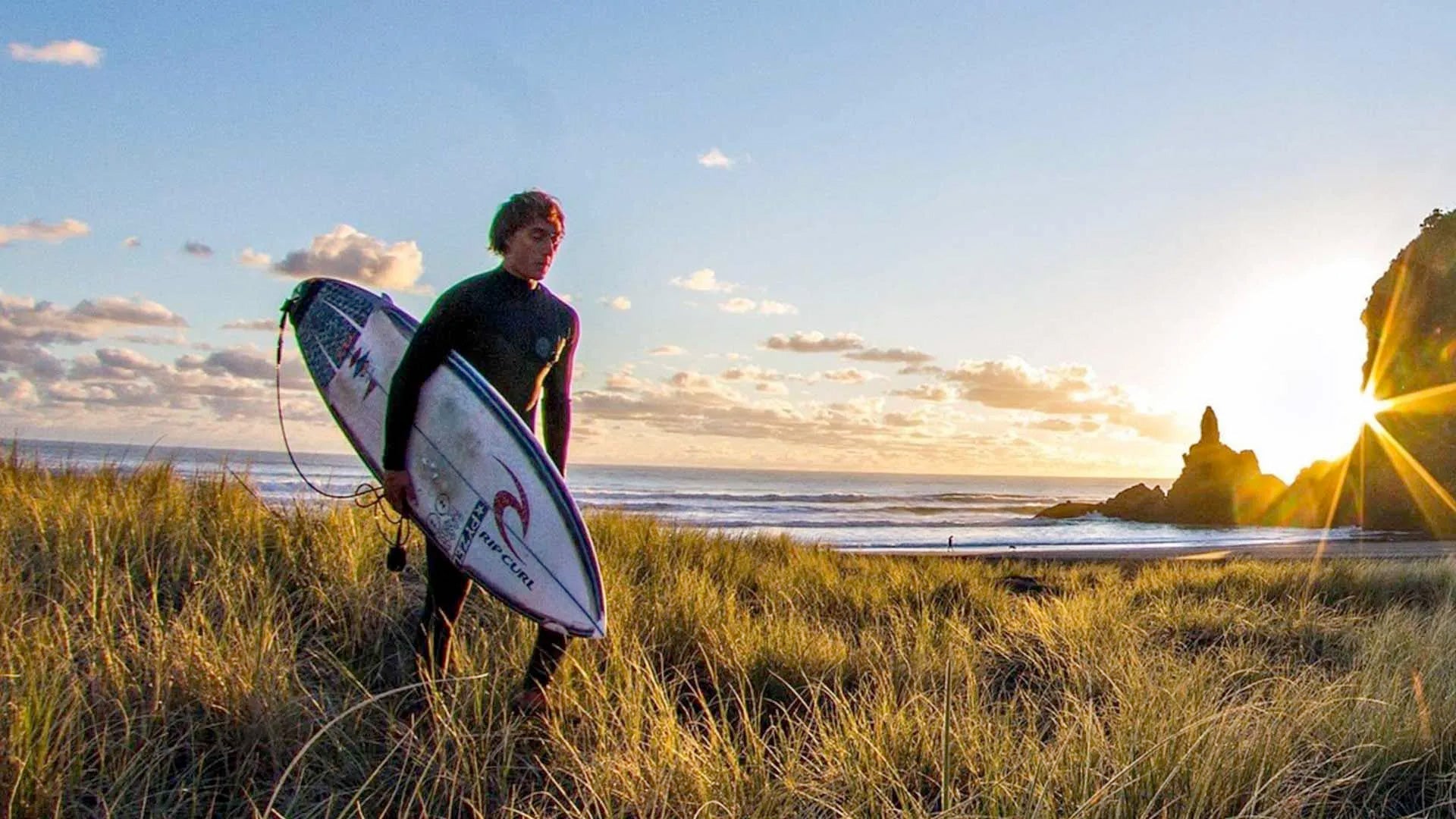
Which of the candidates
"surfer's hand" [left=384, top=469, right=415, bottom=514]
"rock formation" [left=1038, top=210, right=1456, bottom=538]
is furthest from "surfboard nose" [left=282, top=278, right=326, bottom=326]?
"rock formation" [left=1038, top=210, right=1456, bottom=538]

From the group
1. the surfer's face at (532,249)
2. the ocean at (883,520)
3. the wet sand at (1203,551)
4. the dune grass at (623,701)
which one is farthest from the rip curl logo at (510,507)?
the wet sand at (1203,551)

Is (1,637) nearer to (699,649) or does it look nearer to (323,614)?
(323,614)

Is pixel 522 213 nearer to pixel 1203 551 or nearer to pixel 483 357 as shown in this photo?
pixel 483 357

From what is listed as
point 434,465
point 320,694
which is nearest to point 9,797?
point 320,694

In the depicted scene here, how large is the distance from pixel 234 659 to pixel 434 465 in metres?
0.98

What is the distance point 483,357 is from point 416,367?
238 millimetres

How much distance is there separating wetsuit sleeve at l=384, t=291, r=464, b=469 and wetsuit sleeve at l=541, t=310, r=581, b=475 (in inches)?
18.2

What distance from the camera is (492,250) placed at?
3.52 metres

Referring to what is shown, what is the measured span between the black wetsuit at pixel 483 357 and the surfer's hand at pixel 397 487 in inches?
1.5

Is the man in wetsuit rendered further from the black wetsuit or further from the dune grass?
the dune grass

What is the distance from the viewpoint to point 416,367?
3359 mm

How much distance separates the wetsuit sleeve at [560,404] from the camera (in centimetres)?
369

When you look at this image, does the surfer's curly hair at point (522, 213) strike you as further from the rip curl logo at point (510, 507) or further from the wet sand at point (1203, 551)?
the wet sand at point (1203, 551)

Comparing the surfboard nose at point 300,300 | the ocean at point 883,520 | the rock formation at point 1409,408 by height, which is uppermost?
the rock formation at point 1409,408
